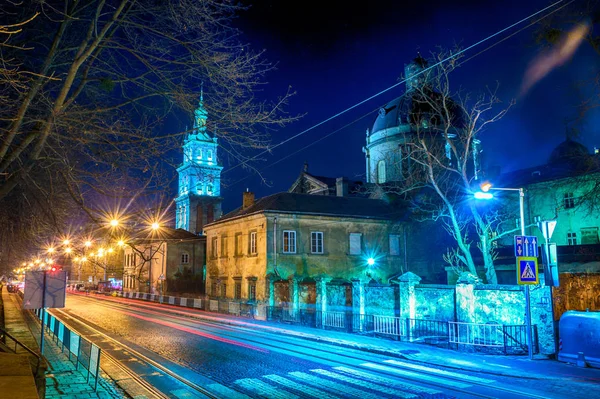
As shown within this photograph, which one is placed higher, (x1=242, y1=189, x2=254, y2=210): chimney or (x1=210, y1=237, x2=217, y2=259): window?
(x1=242, y1=189, x2=254, y2=210): chimney

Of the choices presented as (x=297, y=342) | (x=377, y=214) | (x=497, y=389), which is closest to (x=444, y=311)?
(x=297, y=342)

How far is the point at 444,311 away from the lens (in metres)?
18.7

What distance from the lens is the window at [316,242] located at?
1430 inches

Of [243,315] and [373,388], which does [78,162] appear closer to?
[373,388]

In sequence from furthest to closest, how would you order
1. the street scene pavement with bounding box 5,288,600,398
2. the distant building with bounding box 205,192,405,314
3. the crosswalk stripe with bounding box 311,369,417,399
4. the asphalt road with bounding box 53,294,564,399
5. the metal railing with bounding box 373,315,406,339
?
the distant building with bounding box 205,192,405,314 < the metal railing with bounding box 373,315,406,339 < the street scene pavement with bounding box 5,288,600,398 < the asphalt road with bounding box 53,294,564,399 < the crosswalk stripe with bounding box 311,369,417,399

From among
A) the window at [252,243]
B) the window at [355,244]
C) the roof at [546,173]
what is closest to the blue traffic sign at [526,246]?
the window at [355,244]

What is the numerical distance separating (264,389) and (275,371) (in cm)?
212

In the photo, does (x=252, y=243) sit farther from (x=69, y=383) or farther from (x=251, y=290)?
(x=69, y=383)

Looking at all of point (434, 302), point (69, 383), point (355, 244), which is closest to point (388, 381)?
point (69, 383)

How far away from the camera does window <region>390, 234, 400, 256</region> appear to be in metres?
39.8

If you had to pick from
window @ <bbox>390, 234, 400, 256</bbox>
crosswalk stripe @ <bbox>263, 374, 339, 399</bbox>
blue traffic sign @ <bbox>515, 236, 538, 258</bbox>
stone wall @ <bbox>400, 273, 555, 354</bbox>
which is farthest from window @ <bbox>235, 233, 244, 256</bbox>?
crosswalk stripe @ <bbox>263, 374, 339, 399</bbox>

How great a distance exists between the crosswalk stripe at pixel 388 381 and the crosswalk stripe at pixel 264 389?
8.04ft

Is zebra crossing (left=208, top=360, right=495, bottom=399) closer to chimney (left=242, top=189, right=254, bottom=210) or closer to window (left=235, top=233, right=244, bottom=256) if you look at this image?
window (left=235, top=233, right=244, bottom=256)

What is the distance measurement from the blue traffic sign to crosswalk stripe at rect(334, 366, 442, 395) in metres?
6.29
